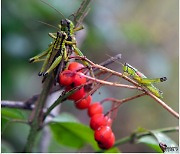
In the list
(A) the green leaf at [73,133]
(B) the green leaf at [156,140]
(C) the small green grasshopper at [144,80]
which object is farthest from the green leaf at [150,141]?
(C) the small green grasshopper at [144,80]

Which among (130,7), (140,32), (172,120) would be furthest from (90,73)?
(172,120)

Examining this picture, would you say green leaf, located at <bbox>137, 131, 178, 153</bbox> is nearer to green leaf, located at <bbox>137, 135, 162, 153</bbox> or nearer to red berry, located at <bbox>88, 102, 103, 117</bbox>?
green leaf, located at <bbox>137, 135, 162, 153</bbox>

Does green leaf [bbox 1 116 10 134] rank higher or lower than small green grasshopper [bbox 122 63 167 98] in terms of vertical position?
lower

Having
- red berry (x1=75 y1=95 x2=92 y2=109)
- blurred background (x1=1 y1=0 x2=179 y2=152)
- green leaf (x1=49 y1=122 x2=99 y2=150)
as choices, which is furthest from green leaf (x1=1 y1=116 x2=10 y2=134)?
blurred background (x1=1 y1=0 x2=179 y2=152)

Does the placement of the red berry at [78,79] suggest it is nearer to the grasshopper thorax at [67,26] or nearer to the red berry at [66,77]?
the red berry at [66,77]

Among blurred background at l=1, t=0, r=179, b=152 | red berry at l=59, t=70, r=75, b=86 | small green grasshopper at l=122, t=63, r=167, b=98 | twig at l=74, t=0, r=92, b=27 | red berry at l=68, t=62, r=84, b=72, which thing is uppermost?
twig at l=74, t=0, r=92, b=27

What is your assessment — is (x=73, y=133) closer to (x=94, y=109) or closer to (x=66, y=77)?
(x=94, y=109)

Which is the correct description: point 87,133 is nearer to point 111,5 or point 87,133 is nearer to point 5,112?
point 5,112
